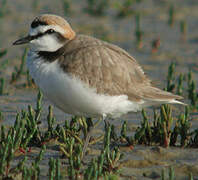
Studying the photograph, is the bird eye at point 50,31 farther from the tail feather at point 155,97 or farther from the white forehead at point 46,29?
the tail feather at point 155,97

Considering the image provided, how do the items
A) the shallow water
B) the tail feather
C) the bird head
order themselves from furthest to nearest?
1. the tail feather
2. the bird head
3. the shallow water

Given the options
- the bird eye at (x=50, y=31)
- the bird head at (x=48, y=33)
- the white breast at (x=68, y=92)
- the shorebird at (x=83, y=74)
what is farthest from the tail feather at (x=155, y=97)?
the bird eye at (x=50, y=31)

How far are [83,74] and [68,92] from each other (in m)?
0.27

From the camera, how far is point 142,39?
10.7 meters

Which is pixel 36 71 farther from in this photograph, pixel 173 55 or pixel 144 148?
pixel 173 55

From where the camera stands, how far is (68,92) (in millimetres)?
4984

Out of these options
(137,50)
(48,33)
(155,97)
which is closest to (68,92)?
(48,33)

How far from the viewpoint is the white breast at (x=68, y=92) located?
4.99m

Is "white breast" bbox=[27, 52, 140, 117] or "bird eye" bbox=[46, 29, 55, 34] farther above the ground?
"bird eye" bbox=[46, 29, 55, 34]

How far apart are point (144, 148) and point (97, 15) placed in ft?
22.0

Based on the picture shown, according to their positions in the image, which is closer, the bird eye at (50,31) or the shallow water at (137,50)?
the shallow water at (137,50)

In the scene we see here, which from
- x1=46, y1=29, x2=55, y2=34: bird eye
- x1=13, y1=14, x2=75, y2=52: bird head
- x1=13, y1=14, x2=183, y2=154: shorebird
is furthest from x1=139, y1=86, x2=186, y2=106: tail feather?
x1=46, y1=29, x2=55, y2=34: bird eye

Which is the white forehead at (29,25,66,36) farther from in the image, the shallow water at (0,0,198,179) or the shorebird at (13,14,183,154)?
the shallow water at (0,0,198,179)

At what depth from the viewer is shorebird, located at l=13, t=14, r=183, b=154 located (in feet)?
16.5
